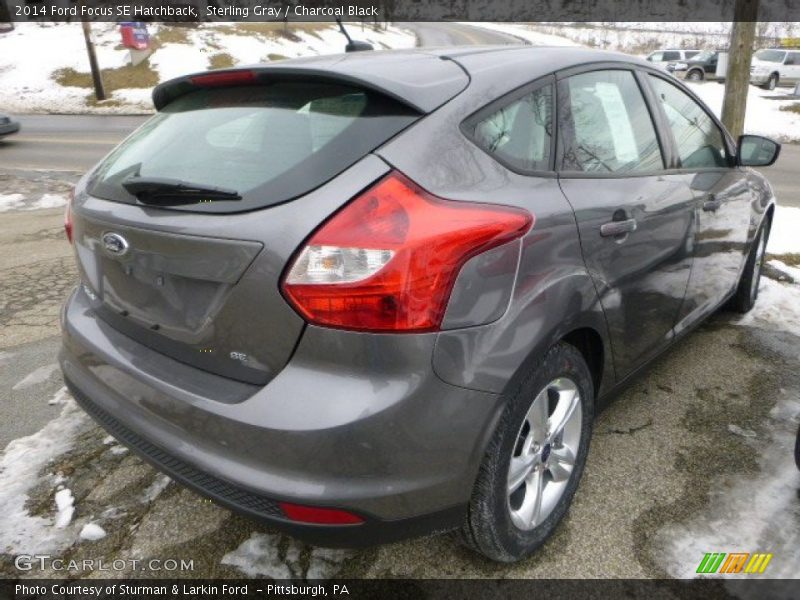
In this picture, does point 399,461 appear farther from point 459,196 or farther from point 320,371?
point 459,196

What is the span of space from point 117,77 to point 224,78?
29.2 meters

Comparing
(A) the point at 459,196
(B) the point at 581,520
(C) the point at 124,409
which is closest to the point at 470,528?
(B) the point at 581,520

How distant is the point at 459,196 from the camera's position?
63.9 inches

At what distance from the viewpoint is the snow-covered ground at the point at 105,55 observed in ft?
79.1

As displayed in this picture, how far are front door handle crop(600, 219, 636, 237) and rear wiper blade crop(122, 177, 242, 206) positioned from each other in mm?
1205

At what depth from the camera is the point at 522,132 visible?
6.30 feet

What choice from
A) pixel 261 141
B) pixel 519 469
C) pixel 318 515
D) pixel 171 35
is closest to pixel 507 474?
pixel 519 469

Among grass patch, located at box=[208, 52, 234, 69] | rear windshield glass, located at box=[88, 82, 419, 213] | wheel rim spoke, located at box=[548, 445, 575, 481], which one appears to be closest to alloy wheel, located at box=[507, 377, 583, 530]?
wheel rim spoke, located at box=[548, 445, 575, 481]

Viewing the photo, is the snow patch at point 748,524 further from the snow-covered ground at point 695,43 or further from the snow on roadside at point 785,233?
the snow-covered ground at point 695,43

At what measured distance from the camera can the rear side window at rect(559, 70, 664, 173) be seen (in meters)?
2.12

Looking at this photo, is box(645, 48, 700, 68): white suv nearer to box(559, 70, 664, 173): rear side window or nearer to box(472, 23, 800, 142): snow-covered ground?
box(472, 23, 800, 142): snow-covered ground

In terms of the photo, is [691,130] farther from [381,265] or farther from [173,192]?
[173,192]

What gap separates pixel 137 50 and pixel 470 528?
31707mm

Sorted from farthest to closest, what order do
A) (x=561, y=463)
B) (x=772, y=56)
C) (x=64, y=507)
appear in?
1. (x=772, y=56)
2. (x=64, y=507)
3. (x=561, y=463)
